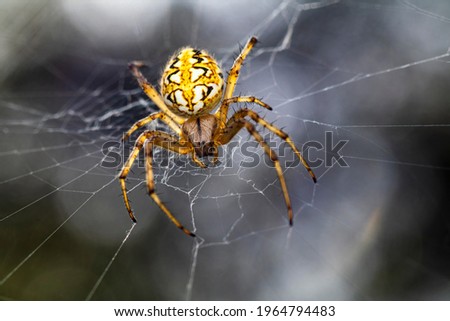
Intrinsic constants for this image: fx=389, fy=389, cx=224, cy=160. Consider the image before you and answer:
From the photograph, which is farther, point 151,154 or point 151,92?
point 151,92

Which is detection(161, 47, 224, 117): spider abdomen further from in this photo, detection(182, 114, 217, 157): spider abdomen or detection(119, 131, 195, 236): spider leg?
detection(119, 131, 195, 236): spider leg

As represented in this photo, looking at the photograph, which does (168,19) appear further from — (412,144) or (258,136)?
(258,136)

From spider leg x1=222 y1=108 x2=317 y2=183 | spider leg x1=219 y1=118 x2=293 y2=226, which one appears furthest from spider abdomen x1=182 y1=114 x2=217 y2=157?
spider leg x1=219 y1=118 x2=293 y2=226

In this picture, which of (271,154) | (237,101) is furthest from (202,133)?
(271,154)

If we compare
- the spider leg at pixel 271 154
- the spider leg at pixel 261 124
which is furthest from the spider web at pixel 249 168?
the spider leg at pixel 261 124

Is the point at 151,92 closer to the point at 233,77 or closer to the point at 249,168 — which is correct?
the point at 233,77
